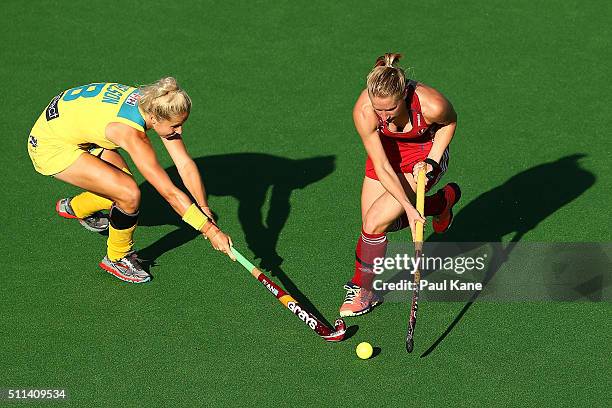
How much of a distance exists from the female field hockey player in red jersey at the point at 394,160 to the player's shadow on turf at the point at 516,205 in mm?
504

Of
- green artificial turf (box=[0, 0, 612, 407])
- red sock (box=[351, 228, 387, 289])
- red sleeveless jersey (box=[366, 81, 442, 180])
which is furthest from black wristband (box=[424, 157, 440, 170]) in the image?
green artificial turf (box=[0, 0, 612, 407])

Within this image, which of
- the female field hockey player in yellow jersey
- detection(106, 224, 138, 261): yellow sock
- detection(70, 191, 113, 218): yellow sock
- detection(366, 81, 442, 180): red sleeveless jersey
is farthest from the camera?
detection(70, 191, 113, 218): yellow sock

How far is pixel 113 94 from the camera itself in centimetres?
624

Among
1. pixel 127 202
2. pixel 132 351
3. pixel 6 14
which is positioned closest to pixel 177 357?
pixel 132 351

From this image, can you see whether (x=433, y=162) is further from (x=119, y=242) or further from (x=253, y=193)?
(x=119, y=242)

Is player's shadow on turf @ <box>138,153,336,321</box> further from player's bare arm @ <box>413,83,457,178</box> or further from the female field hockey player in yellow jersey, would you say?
player's bare arm @ <box>413,83,457,178</box>

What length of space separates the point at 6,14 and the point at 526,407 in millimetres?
6664

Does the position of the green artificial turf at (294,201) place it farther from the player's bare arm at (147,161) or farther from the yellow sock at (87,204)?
the player's bare arm at (147,161)

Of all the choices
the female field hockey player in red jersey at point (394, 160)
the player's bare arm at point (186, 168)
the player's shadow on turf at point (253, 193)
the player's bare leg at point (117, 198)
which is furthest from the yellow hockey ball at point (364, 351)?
the player's bare leg at point (117, 198)

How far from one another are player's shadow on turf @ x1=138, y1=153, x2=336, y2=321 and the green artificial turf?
2 centimetres

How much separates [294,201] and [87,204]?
1.51 metres

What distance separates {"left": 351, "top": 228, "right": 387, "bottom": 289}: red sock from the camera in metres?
6.25

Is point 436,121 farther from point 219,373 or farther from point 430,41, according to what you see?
point 430,41

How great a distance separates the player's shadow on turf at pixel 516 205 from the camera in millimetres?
6973
